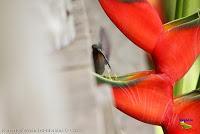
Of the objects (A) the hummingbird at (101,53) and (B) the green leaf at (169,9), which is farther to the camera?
(B) the green leaf at (169,9)

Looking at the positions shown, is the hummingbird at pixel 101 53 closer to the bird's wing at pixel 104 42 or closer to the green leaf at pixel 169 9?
the bird's wing at pixel 104 42

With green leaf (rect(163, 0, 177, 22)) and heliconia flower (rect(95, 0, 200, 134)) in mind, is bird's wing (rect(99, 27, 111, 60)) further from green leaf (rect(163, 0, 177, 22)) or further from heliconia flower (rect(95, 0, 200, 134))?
green leaf (rect(163, 0, 177, 22))

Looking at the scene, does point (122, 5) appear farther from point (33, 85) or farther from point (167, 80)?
point (33, 85)

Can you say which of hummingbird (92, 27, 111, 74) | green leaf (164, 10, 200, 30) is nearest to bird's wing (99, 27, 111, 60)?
hummingbird (92, 27, 111, 74)

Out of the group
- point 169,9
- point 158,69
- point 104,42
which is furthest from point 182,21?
point 104,42

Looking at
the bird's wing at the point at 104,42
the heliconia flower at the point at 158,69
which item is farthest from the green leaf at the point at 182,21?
the bird's wing at the point at 104,42

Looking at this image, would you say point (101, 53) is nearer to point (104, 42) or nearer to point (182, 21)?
point (104, 42)
